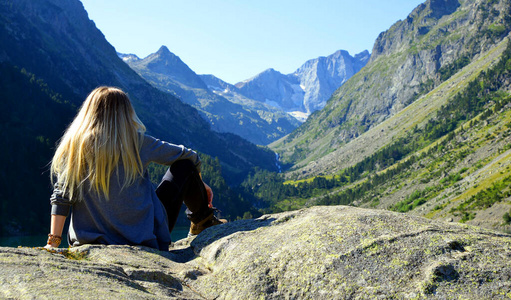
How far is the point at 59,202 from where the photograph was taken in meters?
7.42

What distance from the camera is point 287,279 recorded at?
672 cm

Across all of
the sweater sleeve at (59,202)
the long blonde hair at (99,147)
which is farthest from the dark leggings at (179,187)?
the sweater sleeve at (59,202)

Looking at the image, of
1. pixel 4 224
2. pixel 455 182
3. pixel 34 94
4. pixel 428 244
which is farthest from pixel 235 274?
pixel 34 94

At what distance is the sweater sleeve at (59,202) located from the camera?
744 cm

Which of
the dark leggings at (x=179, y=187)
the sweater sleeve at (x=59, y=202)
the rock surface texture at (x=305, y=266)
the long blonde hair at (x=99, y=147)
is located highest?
the long blonde hair at (x=99, y=147)

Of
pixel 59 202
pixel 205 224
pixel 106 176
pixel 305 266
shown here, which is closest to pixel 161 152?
pixel 106 176

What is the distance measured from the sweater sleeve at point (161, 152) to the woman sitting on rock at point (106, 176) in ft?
0.07

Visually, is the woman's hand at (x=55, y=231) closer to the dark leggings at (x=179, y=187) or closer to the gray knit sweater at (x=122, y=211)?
the gray knit sweater at (x=122, y=211)

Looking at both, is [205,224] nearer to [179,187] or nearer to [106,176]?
[179,187]

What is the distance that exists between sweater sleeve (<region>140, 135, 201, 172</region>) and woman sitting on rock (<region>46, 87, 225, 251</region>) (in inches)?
0.9

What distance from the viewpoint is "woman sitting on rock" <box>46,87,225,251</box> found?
7.23 meters

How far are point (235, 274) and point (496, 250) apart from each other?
15.7 feet

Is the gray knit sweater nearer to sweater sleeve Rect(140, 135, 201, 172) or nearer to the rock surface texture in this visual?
sweater sleeve Rect(140, 135, 201, 172)

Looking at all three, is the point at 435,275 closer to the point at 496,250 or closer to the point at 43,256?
the point at 496,250
